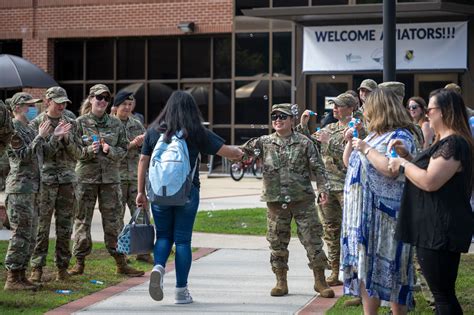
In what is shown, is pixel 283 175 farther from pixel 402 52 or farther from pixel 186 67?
pixel 186 67

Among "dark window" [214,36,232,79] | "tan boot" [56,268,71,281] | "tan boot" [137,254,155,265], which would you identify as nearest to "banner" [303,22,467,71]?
"dark window" [214,36,232,79]

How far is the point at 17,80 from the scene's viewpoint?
610 inches

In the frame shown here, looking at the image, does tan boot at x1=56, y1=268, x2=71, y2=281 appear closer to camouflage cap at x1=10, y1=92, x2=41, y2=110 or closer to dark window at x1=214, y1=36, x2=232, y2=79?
camouflage cap at x1=10, y1=92, x2=41, y2=110

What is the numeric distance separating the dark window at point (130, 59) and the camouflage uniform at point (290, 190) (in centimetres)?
1917

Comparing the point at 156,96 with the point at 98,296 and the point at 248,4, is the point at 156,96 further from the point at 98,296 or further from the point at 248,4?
the point at 98,296

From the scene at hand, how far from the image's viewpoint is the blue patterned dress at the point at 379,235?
251 inches

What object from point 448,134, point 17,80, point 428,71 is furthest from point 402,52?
point 448,134

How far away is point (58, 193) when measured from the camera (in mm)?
8906

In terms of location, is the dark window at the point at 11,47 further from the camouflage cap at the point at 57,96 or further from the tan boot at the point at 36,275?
the tan boot at the point at 36,275

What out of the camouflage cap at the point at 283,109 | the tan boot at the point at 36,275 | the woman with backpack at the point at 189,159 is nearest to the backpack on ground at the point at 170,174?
the woman with backpack at the point at 189,159

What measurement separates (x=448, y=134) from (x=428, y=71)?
17769mm

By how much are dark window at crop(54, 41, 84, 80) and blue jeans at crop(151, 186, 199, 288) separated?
20.7 meters

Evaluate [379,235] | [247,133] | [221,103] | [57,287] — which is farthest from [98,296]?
[221,103]

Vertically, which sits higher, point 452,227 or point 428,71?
point 428,71
